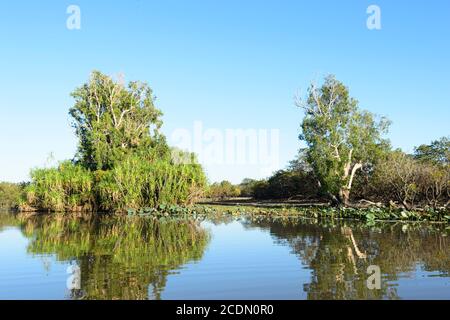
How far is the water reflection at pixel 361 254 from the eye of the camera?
6.61 meters

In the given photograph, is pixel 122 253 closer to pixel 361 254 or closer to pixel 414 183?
pixel 361 254

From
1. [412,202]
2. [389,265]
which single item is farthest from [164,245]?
[412,202]

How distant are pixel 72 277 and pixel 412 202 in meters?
20.7

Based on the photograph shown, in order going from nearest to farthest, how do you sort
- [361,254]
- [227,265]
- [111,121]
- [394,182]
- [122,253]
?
[227,265], [361,254], [122,253], [394,182], [111,121]

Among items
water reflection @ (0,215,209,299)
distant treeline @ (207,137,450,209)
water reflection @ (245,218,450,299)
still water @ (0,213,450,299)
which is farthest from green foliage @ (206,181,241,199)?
still water @ (0,213,450,299)

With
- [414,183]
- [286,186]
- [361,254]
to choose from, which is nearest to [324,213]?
[414,183]

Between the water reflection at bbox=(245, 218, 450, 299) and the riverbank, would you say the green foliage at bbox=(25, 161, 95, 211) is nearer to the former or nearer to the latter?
the riverbank

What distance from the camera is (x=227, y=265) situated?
348 inches

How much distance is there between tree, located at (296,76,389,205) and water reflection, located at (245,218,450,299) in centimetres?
1218

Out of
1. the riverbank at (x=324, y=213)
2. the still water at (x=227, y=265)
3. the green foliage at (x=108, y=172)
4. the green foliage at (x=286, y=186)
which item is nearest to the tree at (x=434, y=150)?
the green foliage at (x=286, y=186)

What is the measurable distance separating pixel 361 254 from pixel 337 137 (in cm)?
2003

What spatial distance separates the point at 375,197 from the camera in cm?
2836

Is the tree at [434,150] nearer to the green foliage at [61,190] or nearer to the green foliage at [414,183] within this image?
the green foliage at [414,183]
